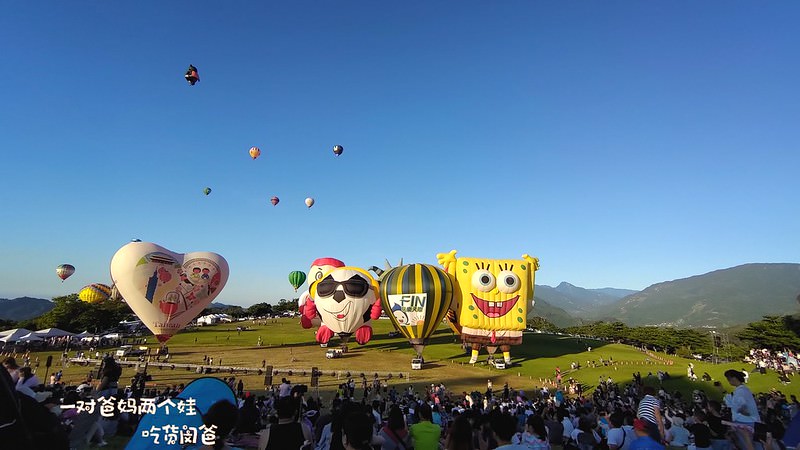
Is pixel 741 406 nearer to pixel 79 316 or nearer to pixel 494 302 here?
pixel 494 302

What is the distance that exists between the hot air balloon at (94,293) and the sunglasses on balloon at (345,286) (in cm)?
4833

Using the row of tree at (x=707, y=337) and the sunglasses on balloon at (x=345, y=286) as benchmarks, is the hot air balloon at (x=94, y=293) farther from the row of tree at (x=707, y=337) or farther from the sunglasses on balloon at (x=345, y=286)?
the row of tree at (x=707, y=337)

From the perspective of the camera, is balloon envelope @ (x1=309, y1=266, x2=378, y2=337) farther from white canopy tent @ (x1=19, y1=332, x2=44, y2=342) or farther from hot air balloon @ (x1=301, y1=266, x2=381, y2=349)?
white canopy tent @ (x1=19, y1=332, x2=44, y2=342)

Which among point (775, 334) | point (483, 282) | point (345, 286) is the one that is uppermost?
point (483, 282)

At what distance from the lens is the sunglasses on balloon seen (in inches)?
1255

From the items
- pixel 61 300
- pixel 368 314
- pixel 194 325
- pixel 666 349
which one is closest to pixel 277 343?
pixel 368 314

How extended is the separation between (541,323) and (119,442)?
82.2 m

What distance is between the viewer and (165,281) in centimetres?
2847

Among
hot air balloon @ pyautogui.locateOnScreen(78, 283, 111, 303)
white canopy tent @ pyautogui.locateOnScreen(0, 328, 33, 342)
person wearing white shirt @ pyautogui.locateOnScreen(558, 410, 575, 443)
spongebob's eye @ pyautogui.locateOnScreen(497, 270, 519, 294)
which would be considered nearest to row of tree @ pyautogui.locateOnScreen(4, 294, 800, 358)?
hot air balloon @ pyautogui.locateOnScreen(78, 283, 111, 303)

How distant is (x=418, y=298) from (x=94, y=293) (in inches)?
2249

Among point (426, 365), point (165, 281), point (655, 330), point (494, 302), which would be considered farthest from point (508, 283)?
point (655, 330)

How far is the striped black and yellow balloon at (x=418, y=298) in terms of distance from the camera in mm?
29438

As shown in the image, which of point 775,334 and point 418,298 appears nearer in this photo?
point 418,298

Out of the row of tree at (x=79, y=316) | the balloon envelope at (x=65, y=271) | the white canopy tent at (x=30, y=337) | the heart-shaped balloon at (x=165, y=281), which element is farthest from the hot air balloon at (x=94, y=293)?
the heart-shaped balloon at (x=165, y=281)
